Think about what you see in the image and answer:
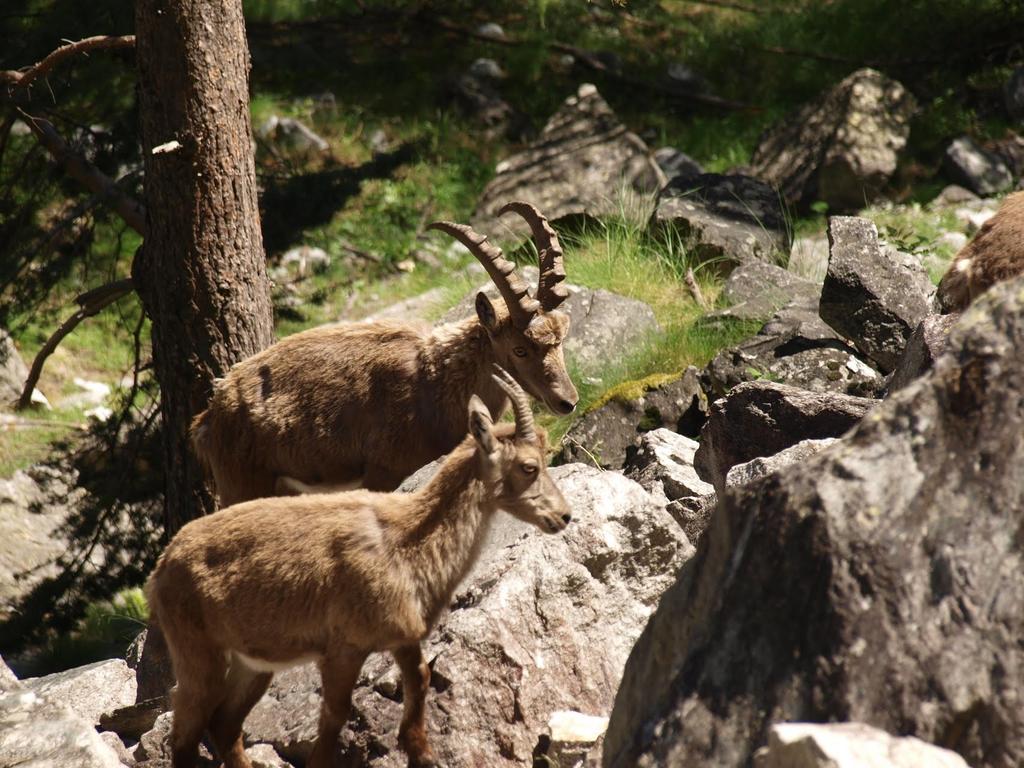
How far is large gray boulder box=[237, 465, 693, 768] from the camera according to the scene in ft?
16.3

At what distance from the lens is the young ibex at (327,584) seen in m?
4.83

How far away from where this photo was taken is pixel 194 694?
16.3ft

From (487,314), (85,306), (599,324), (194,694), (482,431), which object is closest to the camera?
(194,694)

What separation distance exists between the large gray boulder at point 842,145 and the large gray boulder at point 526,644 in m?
8.73

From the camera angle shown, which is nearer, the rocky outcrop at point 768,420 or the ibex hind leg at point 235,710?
the ibex hind leg at point 235,710

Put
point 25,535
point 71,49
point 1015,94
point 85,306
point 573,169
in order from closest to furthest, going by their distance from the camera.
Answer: point 71,49
point 85,306
point 25,535
point 573,169
point 1015,94

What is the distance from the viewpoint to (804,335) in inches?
346

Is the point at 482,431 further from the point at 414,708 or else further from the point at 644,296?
the point at 644,296

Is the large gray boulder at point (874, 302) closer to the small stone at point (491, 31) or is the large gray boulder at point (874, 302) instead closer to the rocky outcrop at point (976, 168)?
the rocky outcrop at point (976, 168)

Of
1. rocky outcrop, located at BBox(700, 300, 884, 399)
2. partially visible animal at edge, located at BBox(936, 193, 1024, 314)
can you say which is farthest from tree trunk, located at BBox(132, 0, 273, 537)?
partially visible animal at edge, located at BBox(936, 193, 1024, 314)

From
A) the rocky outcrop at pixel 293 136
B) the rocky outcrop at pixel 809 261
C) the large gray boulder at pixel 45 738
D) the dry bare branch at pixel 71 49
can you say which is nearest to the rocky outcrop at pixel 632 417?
the rocky outcrop at pixel 809 261

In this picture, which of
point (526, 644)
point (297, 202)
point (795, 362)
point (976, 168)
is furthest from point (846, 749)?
point (976, 168)

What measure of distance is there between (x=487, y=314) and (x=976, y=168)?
8751 mm

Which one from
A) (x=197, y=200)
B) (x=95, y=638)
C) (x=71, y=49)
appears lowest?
(x=95, y=638)
